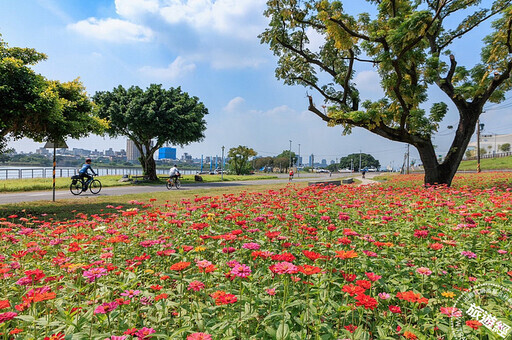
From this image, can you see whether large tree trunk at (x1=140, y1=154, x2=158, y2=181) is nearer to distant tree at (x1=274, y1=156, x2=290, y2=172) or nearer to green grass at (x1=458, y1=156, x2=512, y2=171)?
green grass at (x1=458, y1=156, x2=512, y2=171)

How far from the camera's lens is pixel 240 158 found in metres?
44.7

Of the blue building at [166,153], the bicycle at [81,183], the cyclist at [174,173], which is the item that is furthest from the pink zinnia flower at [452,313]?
the blue building at [166,153]

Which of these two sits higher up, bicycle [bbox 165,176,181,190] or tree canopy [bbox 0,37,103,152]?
tree canopy [bbox 0,37,103,152]

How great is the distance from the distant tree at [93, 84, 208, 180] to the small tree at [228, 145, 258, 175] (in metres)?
20.3

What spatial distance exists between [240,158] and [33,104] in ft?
125

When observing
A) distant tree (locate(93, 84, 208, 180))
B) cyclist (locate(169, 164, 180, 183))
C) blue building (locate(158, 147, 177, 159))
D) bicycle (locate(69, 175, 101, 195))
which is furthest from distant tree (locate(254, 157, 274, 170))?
bicycle (locate(69, 175, 101, 195))

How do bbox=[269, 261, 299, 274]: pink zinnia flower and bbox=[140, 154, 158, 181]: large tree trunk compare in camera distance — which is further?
bbox=[140, 154, 158, 181]: large tree trunk

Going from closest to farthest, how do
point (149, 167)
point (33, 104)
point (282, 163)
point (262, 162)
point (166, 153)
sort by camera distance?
point (33, 104), point (149, 167), point (166, 153), point (282, 163), point (262, 162)

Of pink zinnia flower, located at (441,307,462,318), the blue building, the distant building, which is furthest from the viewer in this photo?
the distant building

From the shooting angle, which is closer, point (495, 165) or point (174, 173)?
point (174, 173)

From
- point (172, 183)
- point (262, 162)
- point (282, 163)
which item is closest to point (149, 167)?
point (172, 183)

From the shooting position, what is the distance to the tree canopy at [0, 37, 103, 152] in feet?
21.7

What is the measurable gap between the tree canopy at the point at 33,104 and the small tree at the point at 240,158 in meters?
34.7

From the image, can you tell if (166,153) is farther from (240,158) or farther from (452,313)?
(452,313)
